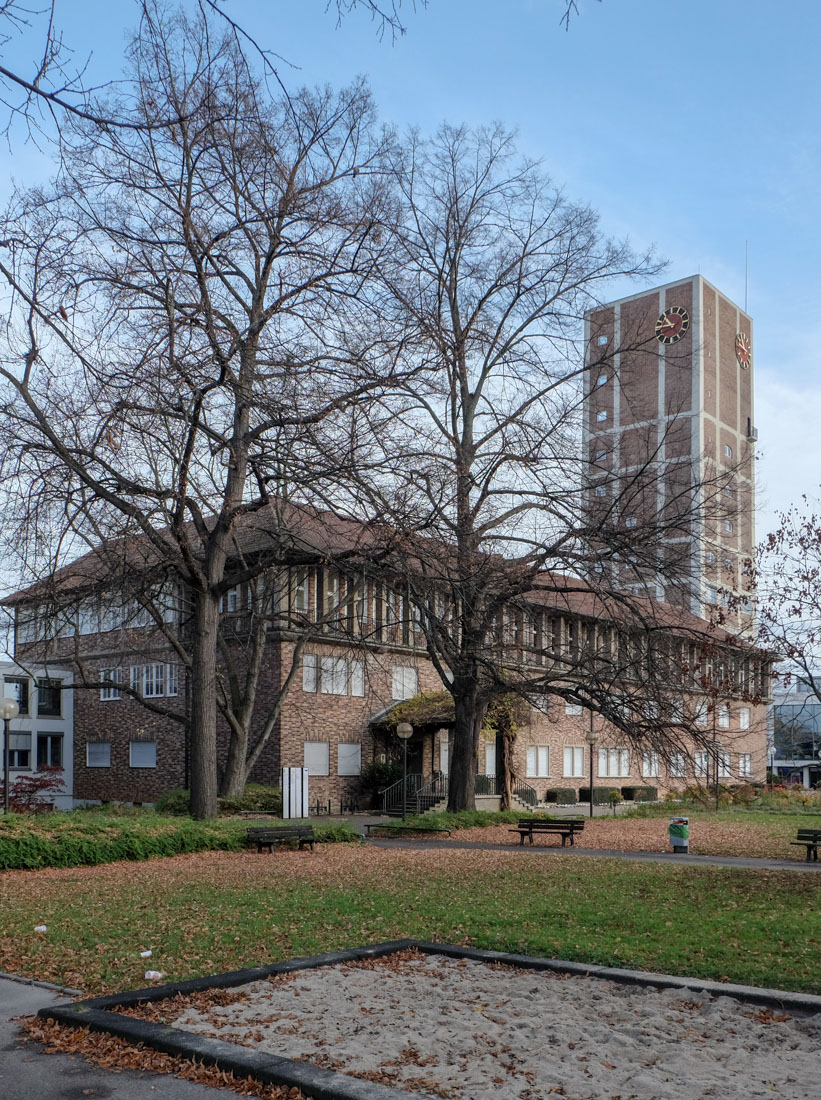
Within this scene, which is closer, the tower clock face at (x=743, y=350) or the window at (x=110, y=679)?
the window at (x=110, y=679)

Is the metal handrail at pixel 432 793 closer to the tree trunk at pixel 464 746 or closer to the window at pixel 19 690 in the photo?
the tree trunk at pixel 464 746

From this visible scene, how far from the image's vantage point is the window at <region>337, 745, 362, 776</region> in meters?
38.0

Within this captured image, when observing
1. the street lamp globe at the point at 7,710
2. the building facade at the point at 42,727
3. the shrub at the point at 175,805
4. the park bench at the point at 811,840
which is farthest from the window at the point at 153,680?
the park bench at the point at 811,840

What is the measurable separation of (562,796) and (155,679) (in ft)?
59.3

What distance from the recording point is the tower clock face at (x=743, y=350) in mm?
81312

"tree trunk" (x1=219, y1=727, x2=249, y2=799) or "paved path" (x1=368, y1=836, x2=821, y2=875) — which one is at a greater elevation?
"tree trunk" (x1=219, y1=727, x2=249, y2=799)

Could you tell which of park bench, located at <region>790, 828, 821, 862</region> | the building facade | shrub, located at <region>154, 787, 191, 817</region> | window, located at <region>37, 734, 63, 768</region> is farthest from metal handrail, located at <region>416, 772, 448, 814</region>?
park bench, located at <region>790, 828, 821, 862</region>

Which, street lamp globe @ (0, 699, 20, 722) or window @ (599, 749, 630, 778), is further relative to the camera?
window @ (599, 749, 630, 778)

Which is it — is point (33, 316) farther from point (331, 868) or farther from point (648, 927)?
point (648, 927)

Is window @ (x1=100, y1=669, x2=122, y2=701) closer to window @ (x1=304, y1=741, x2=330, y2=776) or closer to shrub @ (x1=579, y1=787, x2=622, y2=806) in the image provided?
window @ (x1=304, y1=741, x2=330, y2=776)

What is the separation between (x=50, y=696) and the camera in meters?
44.1

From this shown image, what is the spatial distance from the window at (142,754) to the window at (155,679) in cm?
189

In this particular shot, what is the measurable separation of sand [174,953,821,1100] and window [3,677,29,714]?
36.8 m

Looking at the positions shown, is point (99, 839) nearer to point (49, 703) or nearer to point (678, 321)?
point (49, 703)
